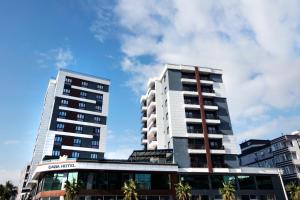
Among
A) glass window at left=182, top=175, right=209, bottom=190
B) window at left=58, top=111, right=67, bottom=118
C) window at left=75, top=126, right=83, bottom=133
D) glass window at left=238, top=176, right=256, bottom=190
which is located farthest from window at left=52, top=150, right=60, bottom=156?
glass window at left=238, top=176, right=256, bottom=190

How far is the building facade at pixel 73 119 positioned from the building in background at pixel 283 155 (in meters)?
52.2

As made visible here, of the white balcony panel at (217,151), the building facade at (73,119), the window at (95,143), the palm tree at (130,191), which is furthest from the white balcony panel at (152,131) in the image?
the palm tree at (130,191)

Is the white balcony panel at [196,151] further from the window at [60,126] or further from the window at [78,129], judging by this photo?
the window at [60,126]

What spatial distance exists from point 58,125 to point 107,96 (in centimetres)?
2120

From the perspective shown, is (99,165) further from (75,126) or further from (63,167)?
(75,126)

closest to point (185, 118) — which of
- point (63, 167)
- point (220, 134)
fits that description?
point (220, 134)

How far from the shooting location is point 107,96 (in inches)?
3654

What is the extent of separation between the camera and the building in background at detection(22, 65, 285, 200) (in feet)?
164

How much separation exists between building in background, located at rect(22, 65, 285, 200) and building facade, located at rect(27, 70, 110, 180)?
302 millimetres

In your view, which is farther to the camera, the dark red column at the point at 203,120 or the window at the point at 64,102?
the window at the point at 64,102

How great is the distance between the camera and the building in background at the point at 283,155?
72500 mm

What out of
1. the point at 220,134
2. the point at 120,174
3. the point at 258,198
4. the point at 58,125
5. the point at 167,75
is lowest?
the point at 258,198

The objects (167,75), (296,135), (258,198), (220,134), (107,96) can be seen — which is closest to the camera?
(258,198)

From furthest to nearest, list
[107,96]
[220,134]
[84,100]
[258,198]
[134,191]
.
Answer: [107,96]
[84,100]
[220,134]
[258,198]
[134,191]
